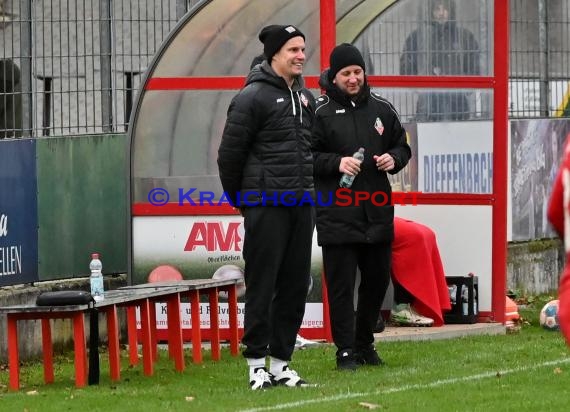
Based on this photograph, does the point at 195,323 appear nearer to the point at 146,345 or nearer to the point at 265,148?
the point at 146,345

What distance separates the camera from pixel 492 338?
1253 cm

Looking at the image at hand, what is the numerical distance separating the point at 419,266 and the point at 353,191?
265 cm

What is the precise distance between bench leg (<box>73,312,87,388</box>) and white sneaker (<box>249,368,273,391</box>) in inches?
43.0

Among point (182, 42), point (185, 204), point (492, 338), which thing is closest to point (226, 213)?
point (185, 204)

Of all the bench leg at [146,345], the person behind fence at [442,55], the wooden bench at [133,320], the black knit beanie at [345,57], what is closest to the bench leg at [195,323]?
the wooden bench at [133,320]

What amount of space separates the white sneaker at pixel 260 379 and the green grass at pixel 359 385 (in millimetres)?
95

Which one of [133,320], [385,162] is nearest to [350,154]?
[385,162]

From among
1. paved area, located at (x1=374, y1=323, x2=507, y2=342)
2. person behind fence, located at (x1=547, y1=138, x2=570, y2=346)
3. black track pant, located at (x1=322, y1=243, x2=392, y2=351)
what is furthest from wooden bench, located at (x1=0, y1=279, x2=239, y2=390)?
person behind fence, located at (x1=547, y1=138, x2=570, y2=346)

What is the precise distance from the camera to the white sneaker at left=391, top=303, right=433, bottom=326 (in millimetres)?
13000

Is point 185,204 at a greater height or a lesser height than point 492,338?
greater

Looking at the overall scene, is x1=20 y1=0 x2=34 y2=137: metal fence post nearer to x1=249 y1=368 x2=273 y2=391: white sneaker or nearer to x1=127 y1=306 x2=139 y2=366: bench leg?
x1=127 y1=306 x2=139 y2=366: bench leg

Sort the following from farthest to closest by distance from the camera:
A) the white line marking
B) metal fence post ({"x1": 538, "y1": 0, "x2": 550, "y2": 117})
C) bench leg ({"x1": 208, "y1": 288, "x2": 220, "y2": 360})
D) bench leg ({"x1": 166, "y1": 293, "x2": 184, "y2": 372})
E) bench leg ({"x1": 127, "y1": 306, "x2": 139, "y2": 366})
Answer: metal fence post ({"x1": 538, "y1": 0, "x2": 550, "y2": 117}) < bench leg ({"x1": 208, "y1": 288, "x2": 220, "y2": 360}) < bench leg ({"x1": 127, "y1": 306, "x2": 139, "y2": 366}) < bench leg ({"x1": 166, "y1": 293, "x2": 184, "y2": 372}) < the white line marking

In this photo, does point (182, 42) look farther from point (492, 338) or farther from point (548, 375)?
point (548, 375)

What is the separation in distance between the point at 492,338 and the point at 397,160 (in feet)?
8.46
